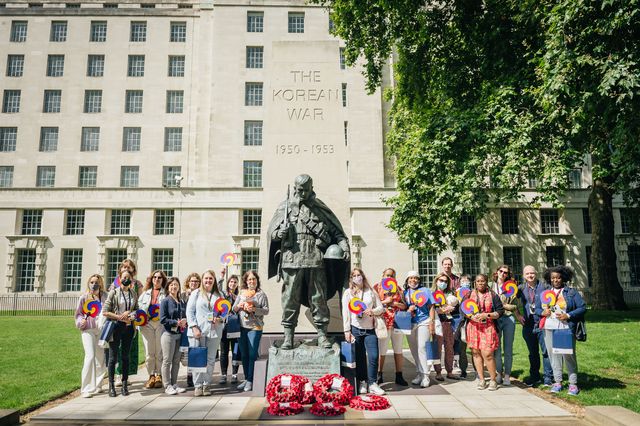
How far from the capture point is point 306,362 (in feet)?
25.7

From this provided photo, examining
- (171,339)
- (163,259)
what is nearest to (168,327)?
(171,339)

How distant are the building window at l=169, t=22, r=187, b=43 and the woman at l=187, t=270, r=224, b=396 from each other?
35801mm

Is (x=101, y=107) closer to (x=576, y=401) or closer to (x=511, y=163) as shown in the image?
(x=511, y=163)

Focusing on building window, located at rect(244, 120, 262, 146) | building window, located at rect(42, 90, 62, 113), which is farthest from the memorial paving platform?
building window, located at rect(42, 90, 62, 113)

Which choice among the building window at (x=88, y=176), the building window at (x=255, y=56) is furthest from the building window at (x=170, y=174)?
the building window at (x=255, y=56)

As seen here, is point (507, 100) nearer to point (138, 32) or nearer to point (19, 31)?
point (138, 32)

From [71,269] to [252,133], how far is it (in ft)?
57.3

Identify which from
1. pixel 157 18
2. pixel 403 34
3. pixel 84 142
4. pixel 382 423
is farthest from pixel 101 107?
pixel 382 423

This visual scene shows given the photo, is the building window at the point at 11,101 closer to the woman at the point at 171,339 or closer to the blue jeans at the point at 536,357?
the woman at the point at 171,339

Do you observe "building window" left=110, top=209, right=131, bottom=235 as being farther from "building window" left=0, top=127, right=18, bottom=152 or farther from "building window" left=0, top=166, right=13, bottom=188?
"building window" left=0, top=127, right=18, bottom=152

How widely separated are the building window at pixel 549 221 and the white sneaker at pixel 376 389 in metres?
30.5

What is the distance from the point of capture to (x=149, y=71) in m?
37.9

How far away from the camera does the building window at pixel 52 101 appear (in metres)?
37.7

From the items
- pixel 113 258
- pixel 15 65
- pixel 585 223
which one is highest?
pixel 15 65
